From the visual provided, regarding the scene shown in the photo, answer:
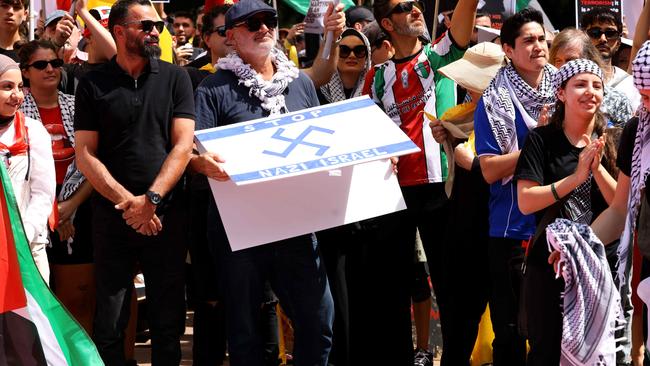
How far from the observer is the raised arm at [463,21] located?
25.4ft

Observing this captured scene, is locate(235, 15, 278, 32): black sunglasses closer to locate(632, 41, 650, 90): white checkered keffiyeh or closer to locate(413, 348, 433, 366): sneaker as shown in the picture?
locate(632, 41, 650, 90): white checkered keffiyeh

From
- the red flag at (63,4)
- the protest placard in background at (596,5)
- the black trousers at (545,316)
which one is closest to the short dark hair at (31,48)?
the red flag at (63,4)

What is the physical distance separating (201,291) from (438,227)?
1569 mm

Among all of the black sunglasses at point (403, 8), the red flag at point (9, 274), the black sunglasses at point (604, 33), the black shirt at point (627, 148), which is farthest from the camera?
the black sunglasses at point (604, 33)

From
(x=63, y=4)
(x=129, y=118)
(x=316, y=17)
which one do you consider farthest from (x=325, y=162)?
(x=63, y=4)

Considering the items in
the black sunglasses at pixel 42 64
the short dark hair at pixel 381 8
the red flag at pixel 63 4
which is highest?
the black sunglasses at pixel 42 64

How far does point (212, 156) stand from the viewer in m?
6.50

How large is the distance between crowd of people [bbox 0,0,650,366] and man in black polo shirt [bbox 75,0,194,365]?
0.01 metres

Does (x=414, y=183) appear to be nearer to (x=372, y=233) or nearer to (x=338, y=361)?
(x=372, y=233)

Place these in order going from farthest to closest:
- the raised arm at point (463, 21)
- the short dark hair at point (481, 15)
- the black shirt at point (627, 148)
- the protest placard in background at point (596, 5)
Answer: the protest placard in background at point (596, 5) < the short dark hair at point (481, 15) < the raised arm at point (463, 21) < the black shirt at point (627, 148)

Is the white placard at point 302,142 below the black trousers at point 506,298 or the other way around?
the other way around

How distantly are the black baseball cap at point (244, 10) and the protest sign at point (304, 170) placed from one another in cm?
60

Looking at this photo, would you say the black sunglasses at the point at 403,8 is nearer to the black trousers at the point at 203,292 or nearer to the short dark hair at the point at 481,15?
the short dark hair at the point at 481,15

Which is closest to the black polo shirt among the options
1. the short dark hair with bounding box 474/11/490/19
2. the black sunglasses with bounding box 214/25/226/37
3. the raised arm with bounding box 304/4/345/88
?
the raised arm with bounding box 304/4/345/88
